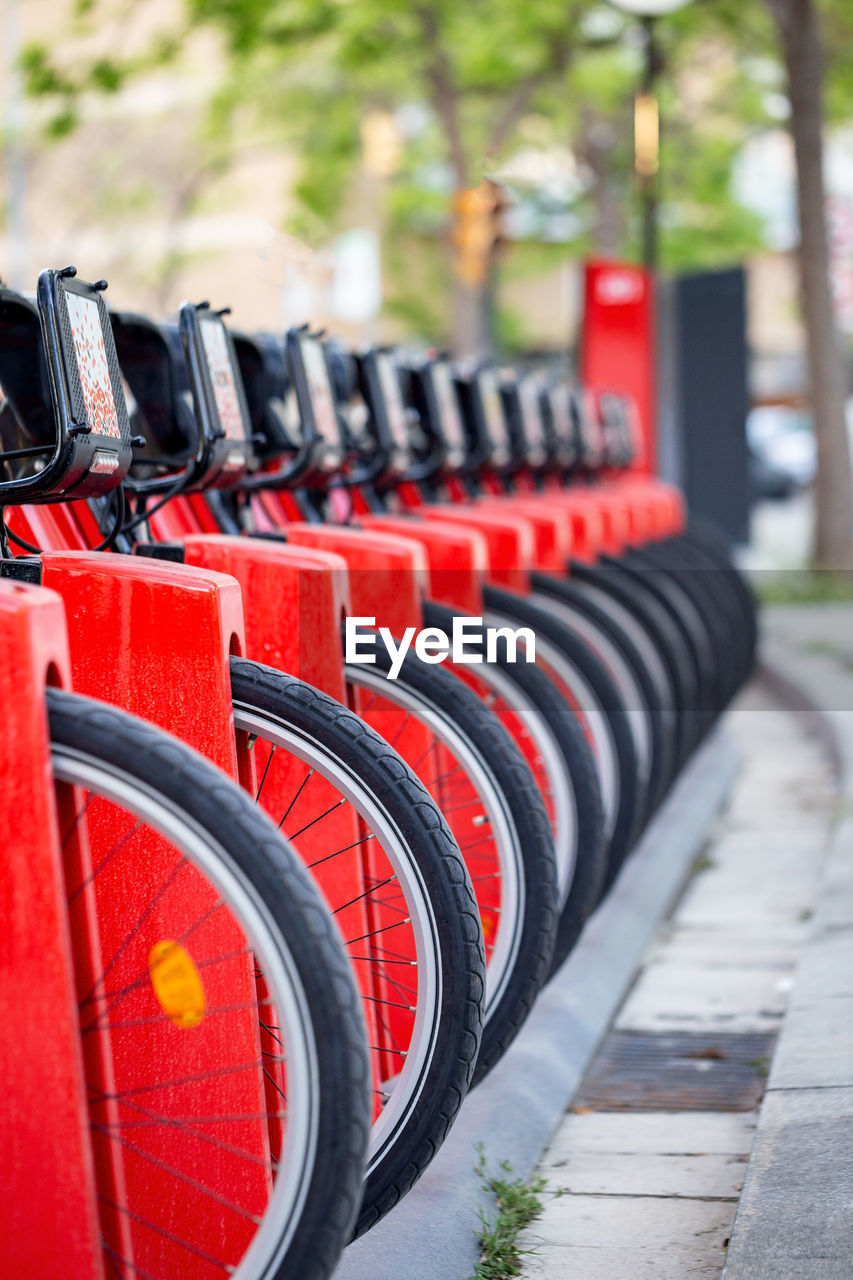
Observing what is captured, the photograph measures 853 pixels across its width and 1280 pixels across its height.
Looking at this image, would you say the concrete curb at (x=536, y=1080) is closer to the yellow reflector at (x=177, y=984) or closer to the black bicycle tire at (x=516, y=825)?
the black bicycle tire at (x=516, y=825)

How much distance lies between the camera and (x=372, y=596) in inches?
130

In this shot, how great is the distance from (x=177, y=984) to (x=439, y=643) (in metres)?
1.46

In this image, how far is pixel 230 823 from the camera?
1.86m

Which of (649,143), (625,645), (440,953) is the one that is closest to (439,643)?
(440,953)

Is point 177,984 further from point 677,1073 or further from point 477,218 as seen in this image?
point 477,218

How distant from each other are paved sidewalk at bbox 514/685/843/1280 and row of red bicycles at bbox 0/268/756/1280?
33 centimetres

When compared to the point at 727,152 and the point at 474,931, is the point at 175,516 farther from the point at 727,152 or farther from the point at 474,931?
the point at 727,152

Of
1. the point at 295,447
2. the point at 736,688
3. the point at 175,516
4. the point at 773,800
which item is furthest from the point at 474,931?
the point at 736,688

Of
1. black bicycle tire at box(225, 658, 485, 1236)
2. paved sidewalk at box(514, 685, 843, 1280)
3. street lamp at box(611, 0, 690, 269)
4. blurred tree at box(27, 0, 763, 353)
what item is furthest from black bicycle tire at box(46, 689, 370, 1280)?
blurred tree at box(27, 0, 763, 353)

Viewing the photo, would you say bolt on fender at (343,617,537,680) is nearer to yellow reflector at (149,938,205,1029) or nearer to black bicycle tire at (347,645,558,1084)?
black bicycle tire at (347,645,558,1084)

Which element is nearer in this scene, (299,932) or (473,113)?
(299,932)

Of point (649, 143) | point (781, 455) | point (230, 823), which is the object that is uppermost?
point (649, 143)

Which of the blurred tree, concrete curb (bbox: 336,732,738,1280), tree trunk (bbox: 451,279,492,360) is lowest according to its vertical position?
concrete curb (bbox: 336,732,738,1280)

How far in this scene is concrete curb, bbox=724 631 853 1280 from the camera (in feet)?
7.64
